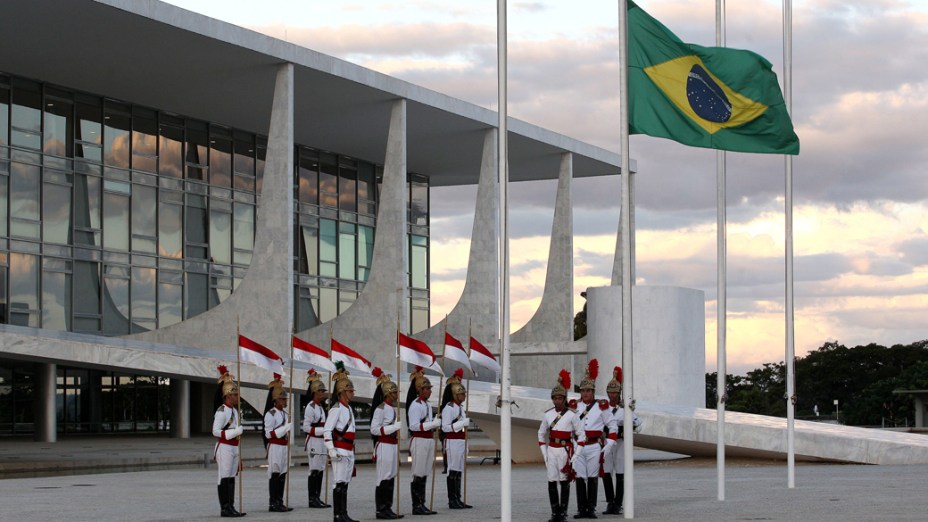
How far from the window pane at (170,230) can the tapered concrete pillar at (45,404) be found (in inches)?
270

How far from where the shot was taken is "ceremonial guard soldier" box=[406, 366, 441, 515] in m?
16.4

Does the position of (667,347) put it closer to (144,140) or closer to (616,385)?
(144,140)

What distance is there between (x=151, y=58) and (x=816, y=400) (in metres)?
61.5

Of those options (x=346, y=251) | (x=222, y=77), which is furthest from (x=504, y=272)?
(x=346, y=251)

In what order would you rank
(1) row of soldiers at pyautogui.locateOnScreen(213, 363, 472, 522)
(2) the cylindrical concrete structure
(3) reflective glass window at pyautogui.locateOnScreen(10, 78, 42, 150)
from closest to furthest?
(1) row of soldiers at pyautogui.locateOnScreen(213, 363, 472, 522)
(2) the cylindrical concrete structure
(3) reflective glass window at pyautogui.locateOnScreen(10, 78, 42, 150)

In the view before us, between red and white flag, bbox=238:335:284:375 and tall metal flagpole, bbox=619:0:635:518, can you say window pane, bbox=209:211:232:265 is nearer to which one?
red and white flag, bbox=238:335:284:375

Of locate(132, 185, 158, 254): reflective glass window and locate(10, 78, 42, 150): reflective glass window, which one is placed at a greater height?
locate(10, 78, 42, 150): reflective glass window

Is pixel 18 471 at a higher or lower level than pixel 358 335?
lower

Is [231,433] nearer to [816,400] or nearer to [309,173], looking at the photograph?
[309,173]

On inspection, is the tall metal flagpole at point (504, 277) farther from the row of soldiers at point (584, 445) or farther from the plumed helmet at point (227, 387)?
the plumed helmet at point (227, 387)

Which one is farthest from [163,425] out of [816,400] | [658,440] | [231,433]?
[816,400]

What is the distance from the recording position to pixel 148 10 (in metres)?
32.5

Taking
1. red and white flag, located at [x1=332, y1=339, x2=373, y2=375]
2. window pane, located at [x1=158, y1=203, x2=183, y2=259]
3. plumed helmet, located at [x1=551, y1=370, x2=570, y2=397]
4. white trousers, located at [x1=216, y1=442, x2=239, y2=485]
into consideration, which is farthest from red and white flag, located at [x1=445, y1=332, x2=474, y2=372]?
window pane, located at [x1=158, y1=203, x2=183, y2=259]

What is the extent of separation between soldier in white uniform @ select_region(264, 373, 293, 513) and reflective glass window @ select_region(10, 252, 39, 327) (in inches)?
860
